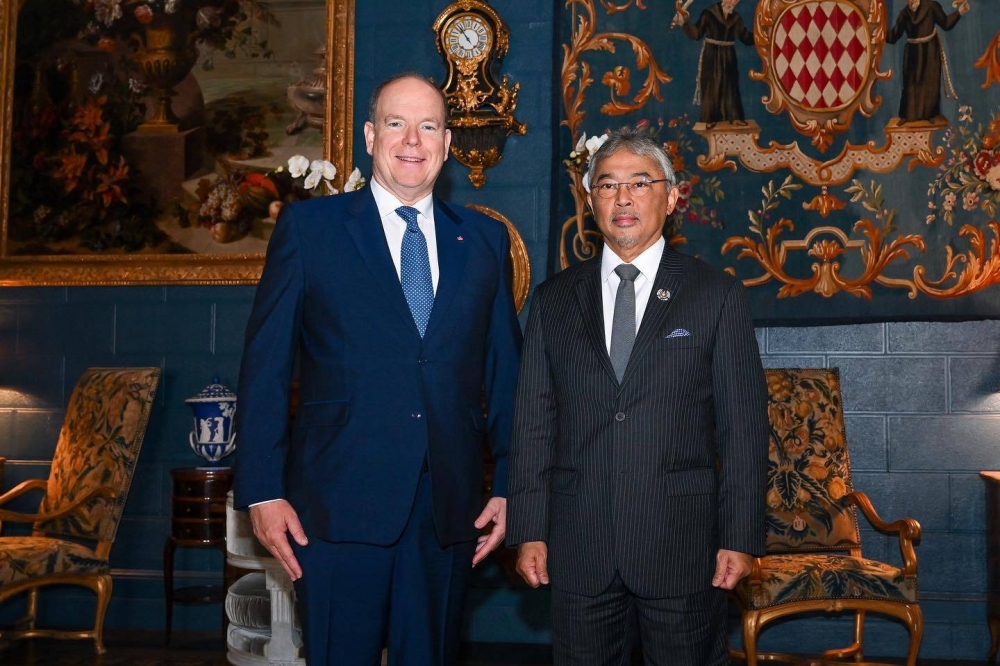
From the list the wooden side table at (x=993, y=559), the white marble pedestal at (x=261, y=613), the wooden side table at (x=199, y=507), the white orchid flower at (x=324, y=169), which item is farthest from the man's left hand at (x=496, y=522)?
the wooden side table at (x=993, y=559)

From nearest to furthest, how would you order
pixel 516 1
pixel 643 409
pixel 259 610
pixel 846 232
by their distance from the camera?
pixel 643 409 < pixel 259 610 < pixel 846 232 < pixel 516 1

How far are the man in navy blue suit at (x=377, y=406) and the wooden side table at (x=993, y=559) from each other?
280cm

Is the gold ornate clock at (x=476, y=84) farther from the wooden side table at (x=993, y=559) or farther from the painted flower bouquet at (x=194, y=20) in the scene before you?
the wooden side table at (x=993, y=559)

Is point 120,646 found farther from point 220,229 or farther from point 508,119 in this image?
point 508,119

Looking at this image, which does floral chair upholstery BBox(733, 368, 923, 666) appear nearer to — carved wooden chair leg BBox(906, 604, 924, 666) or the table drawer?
carved wooden chair leg BBox(906, 604, 924, 666)

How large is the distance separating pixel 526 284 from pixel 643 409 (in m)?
2.53

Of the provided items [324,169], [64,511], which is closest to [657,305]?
[324,169]

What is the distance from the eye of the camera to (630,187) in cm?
221

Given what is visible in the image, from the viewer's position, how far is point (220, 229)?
481 centimetres

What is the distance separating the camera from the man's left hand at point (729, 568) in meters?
2.09

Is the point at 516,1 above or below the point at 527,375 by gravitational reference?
above

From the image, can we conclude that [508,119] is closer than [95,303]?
Yes

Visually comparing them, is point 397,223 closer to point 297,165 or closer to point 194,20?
point 297,165

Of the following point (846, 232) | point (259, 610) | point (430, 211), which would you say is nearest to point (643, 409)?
point (430, 211)
